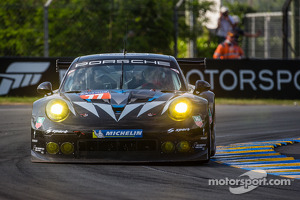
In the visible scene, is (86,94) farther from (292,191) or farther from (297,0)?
(297,0)

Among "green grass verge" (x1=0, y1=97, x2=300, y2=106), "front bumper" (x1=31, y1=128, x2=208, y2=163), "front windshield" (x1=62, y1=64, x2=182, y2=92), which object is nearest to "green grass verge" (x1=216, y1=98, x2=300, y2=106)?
"green grass verge" (x1=0, y1=97, x2=300, y2=106)

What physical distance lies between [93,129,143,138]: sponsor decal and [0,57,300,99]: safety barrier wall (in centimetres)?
1234

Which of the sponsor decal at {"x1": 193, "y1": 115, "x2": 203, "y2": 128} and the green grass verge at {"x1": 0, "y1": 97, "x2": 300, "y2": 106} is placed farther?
the green grass verge at {"x1": 0, "y1": 97, "x2": 300, "y2": 106}

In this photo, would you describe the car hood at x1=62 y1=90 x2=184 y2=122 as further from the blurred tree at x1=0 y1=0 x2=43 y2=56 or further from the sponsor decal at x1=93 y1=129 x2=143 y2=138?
the blurred tree at x1=0 y1=0 x2=43 y2=56

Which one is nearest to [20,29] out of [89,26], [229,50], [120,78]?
[89,26]

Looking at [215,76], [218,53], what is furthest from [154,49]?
[215,76]

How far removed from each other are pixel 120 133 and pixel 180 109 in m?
0.66

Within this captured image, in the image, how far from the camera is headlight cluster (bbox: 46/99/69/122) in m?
7.00

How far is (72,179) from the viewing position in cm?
621

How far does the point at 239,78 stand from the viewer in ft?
64.0

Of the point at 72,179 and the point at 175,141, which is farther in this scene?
the point at 175,141

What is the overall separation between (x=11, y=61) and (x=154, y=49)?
551 centimetres

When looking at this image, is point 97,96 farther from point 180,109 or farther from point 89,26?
point 89,26

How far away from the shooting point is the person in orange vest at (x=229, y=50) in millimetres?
21312
